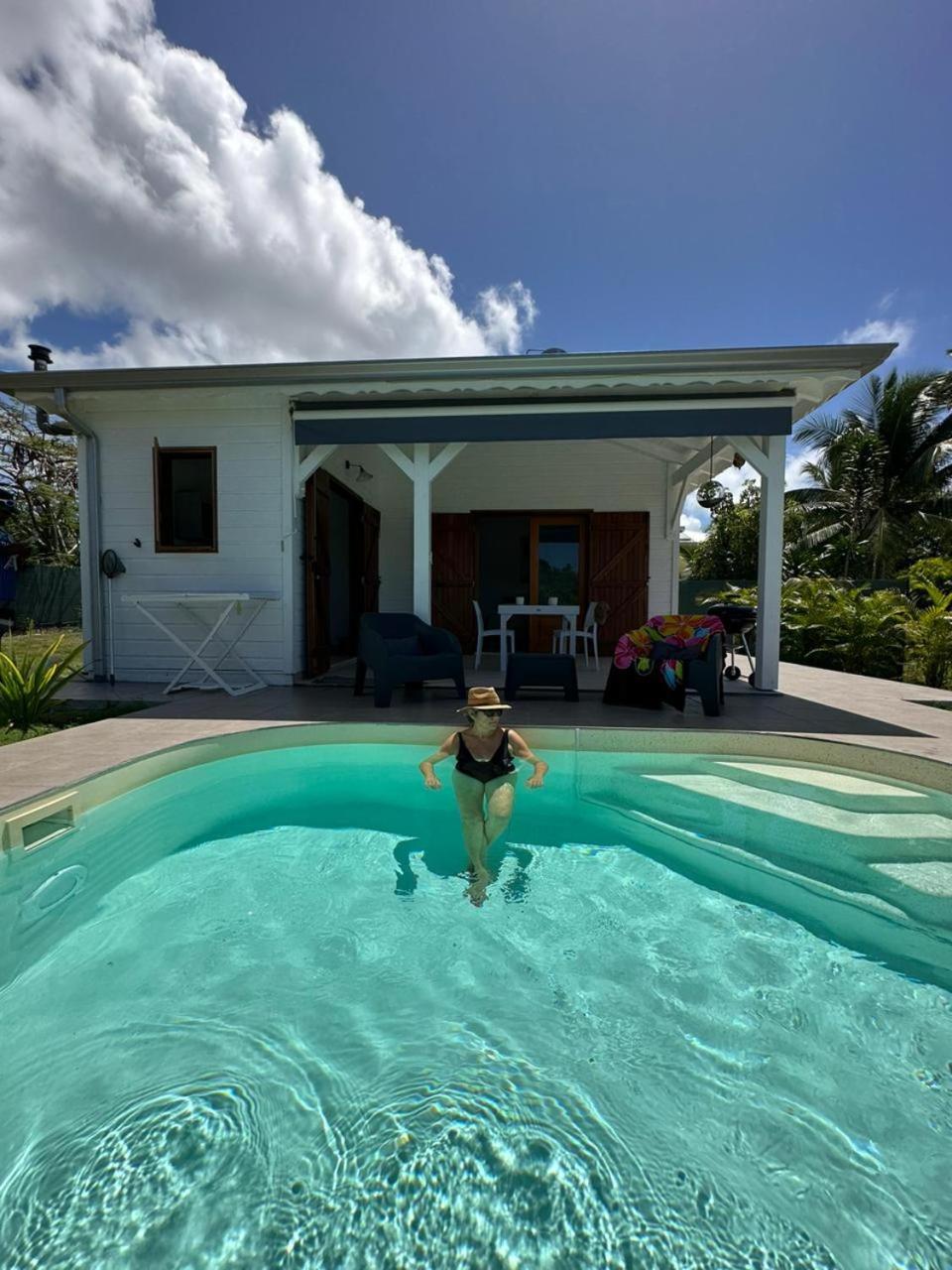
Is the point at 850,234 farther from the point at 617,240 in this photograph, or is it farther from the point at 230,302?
the point at 230,302

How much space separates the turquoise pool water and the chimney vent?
6178 millimetres

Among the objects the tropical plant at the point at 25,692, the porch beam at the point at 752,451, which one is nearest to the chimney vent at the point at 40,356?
the tropical plant at the point at 25,692

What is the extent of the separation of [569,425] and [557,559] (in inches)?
156

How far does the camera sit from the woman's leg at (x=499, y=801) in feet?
8.67

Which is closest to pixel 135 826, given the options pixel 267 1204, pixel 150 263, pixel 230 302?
pixel 267 1204

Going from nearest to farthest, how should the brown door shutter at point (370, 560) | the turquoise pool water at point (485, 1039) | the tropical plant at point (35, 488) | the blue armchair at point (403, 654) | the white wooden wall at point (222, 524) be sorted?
the turquoise pool water at point (485, 1039)
the blue armchair at point (403, 654)
the white wooden wall at point (222, 524)
the brown door shutter at point (370, 560)
the tropical plant at point (35, 488)

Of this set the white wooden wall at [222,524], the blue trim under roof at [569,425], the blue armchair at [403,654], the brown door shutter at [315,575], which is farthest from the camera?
the brown door shutter at [315,575]

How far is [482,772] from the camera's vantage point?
2.61 meters

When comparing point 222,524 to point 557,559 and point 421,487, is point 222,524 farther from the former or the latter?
point 557,559

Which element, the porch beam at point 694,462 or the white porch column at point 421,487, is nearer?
the white porch column at point 421,487

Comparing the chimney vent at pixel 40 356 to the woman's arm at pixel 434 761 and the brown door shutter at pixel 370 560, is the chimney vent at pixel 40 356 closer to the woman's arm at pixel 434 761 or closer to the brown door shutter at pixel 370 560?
the brown door shutter at pixel 370 560

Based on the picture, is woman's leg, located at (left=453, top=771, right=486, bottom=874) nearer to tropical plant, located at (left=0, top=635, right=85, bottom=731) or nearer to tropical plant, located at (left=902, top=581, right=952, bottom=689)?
tropical plant, located at (left=0, top=635, right=85, bottom=731)

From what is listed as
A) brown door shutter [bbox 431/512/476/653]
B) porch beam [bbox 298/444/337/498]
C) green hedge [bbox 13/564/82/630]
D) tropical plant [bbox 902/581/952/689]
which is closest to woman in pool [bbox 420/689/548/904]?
porch beam [bbox 298/444/337/498]

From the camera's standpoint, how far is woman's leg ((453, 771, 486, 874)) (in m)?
2.66
